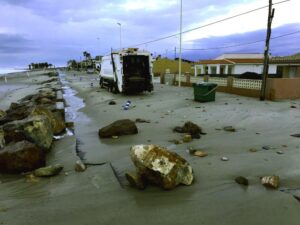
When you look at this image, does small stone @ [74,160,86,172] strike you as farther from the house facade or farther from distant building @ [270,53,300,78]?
distant building @ [270,53,300,78]

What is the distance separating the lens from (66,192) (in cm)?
586

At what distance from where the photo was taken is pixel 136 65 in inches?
913

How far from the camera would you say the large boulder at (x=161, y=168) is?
5.73 meters

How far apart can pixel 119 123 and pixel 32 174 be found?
382 cm

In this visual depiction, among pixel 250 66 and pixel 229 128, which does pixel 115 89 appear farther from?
pixel 250 66

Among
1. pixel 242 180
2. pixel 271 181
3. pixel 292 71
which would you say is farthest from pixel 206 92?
pixel 292 71

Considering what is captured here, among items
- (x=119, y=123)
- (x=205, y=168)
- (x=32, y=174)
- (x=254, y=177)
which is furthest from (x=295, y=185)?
(x=119, y=123)

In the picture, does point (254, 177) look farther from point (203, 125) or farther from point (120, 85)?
point (120, 85)

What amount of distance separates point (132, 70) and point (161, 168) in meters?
18.0

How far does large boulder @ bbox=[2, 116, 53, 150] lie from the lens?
8.67m

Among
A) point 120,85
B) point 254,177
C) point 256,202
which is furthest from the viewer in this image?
point 120,85

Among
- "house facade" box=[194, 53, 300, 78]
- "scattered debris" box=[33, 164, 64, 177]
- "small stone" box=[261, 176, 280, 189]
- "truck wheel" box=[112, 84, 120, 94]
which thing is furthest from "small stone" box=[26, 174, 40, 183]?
"house facade" box=[194, 53, 300, 78]

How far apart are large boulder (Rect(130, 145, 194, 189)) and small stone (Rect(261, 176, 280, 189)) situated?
1246 mm

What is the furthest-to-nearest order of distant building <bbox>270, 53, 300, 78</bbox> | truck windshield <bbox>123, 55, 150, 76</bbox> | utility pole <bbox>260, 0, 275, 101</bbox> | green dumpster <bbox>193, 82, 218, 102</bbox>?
distant building <bbox>270, 53, 300, 78</bbox> < truck windshield <bbox>123, 55, 150, 76</bbox> < green dumpster <bbox>193, 82, 218, 102</bbox> < utility pole <bbox>260, 0, 275, 101</bbox>
